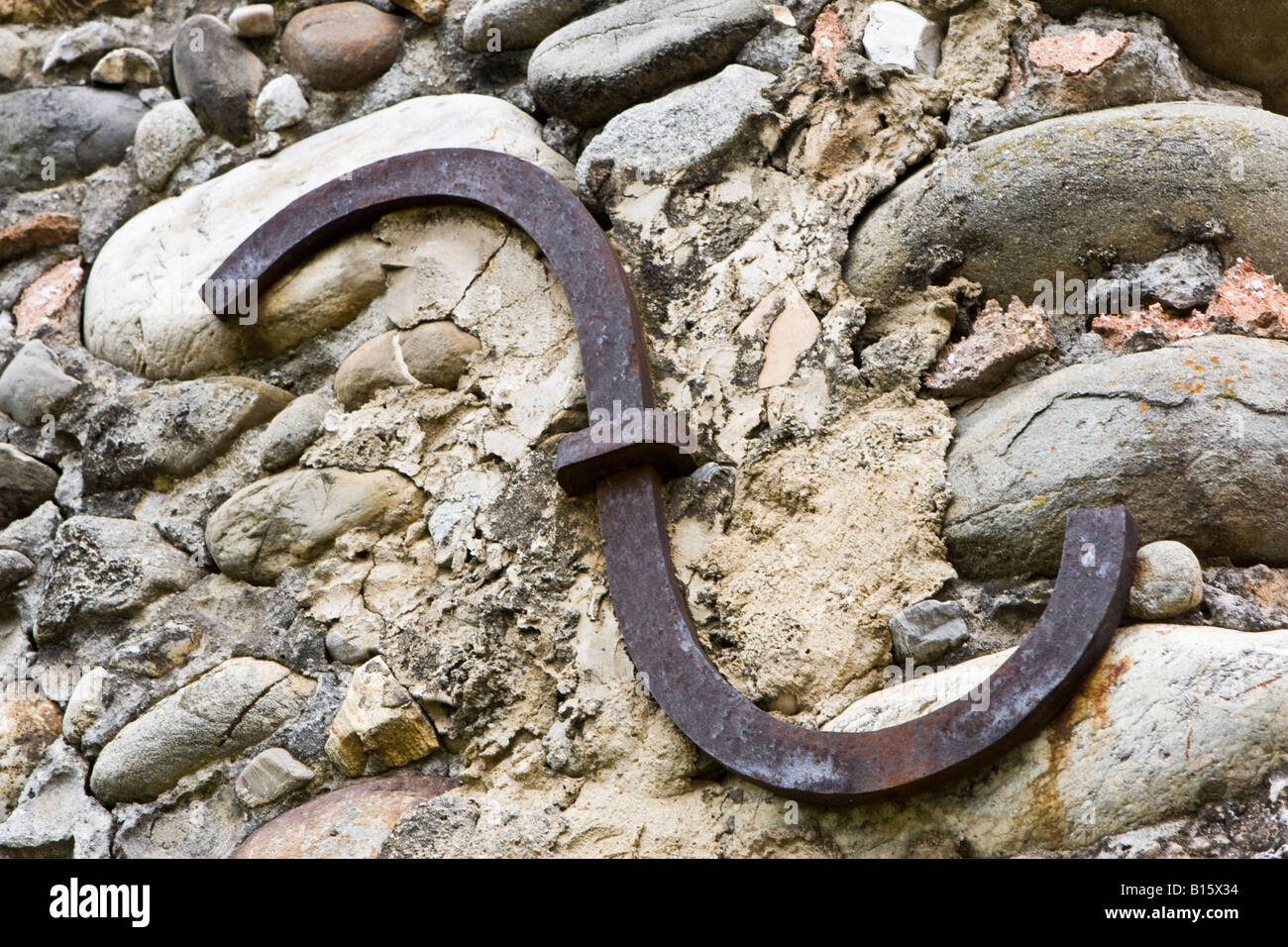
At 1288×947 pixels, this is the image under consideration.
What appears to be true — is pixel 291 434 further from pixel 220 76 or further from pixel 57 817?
pixel 220 76

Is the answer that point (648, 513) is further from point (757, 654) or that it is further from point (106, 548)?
point (106, 548)

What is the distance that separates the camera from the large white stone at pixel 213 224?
2068 millimetres

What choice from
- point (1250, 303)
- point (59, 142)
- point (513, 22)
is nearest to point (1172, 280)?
point (1250, 303)

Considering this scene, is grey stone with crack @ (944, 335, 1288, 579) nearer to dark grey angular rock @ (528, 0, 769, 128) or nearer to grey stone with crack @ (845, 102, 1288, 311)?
grey stone with crack @ (845, 102, 1288, 311)

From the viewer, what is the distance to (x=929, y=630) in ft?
4.98

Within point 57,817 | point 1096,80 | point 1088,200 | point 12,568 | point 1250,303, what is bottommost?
point 57,817

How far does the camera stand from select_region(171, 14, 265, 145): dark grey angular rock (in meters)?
2.31

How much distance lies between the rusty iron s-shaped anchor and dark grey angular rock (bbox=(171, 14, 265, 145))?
0.37 m

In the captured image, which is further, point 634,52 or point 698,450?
point 634,52

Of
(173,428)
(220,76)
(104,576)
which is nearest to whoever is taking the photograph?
(104,576)

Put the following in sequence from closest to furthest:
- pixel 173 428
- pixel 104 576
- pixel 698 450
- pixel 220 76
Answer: pixel 698 450 < pixel 104 576 < pixel 173 428 < pixel 220 76

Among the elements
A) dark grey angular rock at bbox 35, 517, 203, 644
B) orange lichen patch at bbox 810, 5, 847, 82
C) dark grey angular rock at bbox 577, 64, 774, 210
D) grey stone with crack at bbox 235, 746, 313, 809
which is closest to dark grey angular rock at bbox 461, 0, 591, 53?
dark grey angular rock at bbox 577, 64, 774, 210

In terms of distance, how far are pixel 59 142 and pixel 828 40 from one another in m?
1.42

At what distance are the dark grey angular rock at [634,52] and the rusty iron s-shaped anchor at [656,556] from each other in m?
0.18
